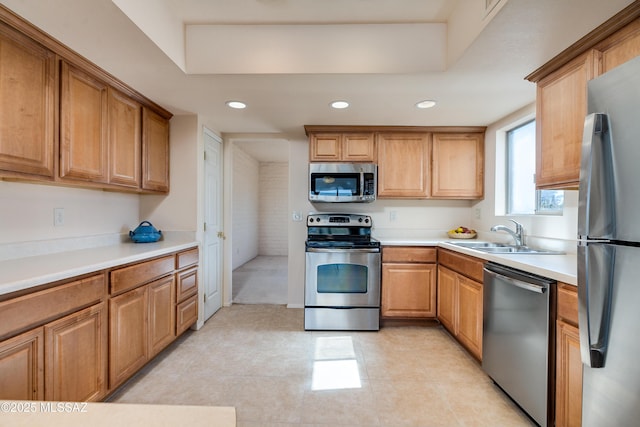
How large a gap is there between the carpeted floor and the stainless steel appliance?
97cm

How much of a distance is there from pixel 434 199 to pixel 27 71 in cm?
335

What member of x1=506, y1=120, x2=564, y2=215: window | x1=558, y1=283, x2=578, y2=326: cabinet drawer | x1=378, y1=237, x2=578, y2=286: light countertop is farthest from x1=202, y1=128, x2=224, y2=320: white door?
x1=506, y1=120, x2=564, y2=215: window

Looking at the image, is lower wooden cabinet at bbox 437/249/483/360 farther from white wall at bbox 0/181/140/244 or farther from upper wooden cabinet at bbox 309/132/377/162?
white wall at bbox 0/181/140/244

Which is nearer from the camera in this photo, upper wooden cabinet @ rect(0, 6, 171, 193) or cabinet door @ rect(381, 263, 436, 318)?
upper wooden cabinet @ rect(0, 6, 171, 193)

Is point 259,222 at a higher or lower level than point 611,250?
lower

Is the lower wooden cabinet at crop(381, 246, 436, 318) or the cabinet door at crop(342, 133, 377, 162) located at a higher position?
the cabinet door at crop(342, 133, 377, 162)

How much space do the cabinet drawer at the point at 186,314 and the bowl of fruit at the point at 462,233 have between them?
273cm

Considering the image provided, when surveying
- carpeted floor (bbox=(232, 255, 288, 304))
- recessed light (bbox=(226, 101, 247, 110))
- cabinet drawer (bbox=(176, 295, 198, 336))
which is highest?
recessed light (bbox=(226, 101, 247, 110))

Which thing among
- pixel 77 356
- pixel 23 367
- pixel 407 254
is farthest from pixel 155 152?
pixel 407 254

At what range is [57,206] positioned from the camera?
6.50 ft

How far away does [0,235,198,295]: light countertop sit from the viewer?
1.23m

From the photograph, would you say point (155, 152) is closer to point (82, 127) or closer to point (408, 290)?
point (82, 127)

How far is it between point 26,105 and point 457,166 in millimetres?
3433

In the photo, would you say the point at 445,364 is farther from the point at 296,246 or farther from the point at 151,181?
the point at 151,181
